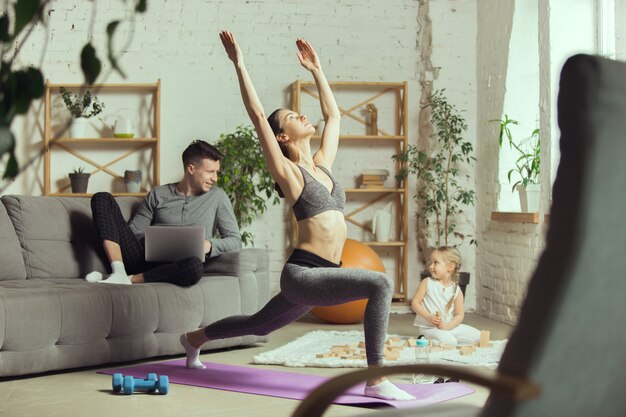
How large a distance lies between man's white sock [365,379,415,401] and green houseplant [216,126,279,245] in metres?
3.29

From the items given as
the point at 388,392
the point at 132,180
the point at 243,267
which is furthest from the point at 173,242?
the point at 132,180

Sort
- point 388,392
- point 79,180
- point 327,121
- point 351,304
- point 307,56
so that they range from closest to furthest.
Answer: point 388,392 < point 307,56 < point 327,121 < point 351,304 < point 79,180

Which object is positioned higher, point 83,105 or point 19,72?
point 83,105

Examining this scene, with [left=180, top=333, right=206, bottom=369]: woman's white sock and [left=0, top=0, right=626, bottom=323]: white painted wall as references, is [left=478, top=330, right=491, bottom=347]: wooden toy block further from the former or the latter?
[left=0, top=0, right=626, bottom=323]: white painted wall

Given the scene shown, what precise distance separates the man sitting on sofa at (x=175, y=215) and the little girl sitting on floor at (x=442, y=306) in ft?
3.83

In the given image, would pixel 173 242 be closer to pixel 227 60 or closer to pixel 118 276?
pixel 118 276

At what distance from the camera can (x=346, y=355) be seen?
15.3 feet

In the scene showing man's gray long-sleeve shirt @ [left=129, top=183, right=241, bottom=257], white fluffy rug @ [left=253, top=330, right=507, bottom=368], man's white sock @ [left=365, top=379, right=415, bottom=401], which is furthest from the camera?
man's gray long-sleeve shirt @ [left=129, top=183, right=241, bottom=257]

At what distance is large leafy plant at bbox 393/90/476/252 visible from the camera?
6.97 metres

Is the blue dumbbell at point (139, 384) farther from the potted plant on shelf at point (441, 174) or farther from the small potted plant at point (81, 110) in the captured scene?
the potted plant on shelf at point (441, 174)

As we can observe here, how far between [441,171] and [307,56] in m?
3.20

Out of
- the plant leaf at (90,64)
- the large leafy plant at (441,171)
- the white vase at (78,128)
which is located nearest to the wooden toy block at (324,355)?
the large leafy plant at (441,171)

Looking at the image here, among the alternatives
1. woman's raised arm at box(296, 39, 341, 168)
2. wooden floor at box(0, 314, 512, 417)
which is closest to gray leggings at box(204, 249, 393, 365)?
wooden floor at box(0, 314, 512, 417)

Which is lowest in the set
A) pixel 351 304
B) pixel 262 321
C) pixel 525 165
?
pixel 351 304
